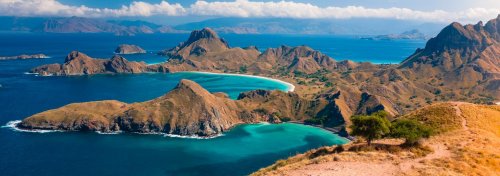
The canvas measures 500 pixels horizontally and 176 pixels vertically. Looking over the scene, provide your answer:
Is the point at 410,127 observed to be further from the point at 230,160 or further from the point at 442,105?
the point at 230,160

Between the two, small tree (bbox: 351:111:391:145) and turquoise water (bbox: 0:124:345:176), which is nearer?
small tree (bbox: 351:111:391:145)

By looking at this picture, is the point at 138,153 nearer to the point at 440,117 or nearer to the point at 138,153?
the point at 138,153

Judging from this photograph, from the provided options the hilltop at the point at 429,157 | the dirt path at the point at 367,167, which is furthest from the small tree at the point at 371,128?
the dirt path at the point at 367,167

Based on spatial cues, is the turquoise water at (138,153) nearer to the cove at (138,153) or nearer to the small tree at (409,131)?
the cove at (138,153)

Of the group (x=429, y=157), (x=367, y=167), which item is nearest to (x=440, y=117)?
(x=429, y=157)

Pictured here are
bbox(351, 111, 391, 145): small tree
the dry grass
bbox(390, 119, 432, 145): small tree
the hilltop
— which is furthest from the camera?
the dry grass

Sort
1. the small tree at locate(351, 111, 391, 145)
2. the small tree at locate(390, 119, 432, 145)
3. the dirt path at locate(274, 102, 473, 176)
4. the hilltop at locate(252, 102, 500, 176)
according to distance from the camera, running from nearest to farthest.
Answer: the dirt path at locate(274, 102, 473, 176), the hilltop at locate(252, 102, 500, 176), the small tree at locate(390, 119, 432, 145), the small tree at locate(351, 111, 391, 145)

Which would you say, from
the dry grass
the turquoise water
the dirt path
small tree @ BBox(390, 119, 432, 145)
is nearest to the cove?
the turquoise water

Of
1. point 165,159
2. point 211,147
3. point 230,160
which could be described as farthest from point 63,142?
point 230,160

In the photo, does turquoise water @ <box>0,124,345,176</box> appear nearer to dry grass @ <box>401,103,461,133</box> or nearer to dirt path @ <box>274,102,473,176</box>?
dry grass @ <box>401,103,461,133</box>
